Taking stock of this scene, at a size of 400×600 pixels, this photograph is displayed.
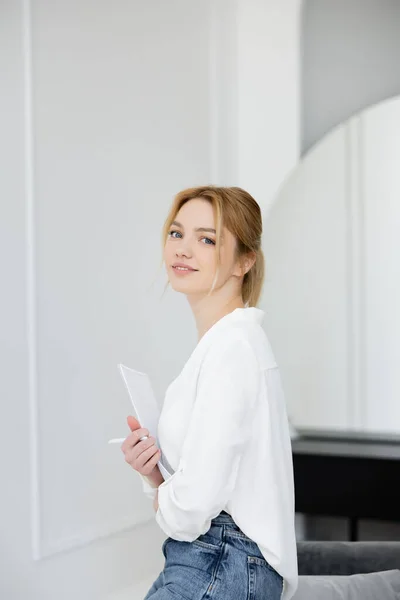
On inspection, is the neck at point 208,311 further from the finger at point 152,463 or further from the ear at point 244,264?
the finger at point 152,463

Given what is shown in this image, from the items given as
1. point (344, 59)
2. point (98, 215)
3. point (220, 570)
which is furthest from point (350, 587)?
point (344, 59)

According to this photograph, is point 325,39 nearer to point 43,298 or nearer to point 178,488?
point 43,298

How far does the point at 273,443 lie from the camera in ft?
5.09

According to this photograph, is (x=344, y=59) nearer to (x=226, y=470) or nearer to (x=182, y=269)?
(x=182, y=269)

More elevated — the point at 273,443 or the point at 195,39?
the point at 195,39

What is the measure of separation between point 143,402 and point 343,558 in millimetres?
1003

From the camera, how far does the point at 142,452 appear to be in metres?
1.62

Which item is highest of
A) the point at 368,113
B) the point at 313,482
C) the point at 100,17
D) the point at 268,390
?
the point at 100,17

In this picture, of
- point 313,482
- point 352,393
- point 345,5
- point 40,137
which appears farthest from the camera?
point 345,5

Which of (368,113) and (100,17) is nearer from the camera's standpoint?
(100,17)

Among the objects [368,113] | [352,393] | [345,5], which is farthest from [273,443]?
[345,5]

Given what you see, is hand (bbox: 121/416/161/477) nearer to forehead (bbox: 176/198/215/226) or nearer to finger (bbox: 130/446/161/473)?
finger (bbox: 130/446/161/473)

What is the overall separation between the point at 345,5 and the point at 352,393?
199 centimetres

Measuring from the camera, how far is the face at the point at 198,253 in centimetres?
170
